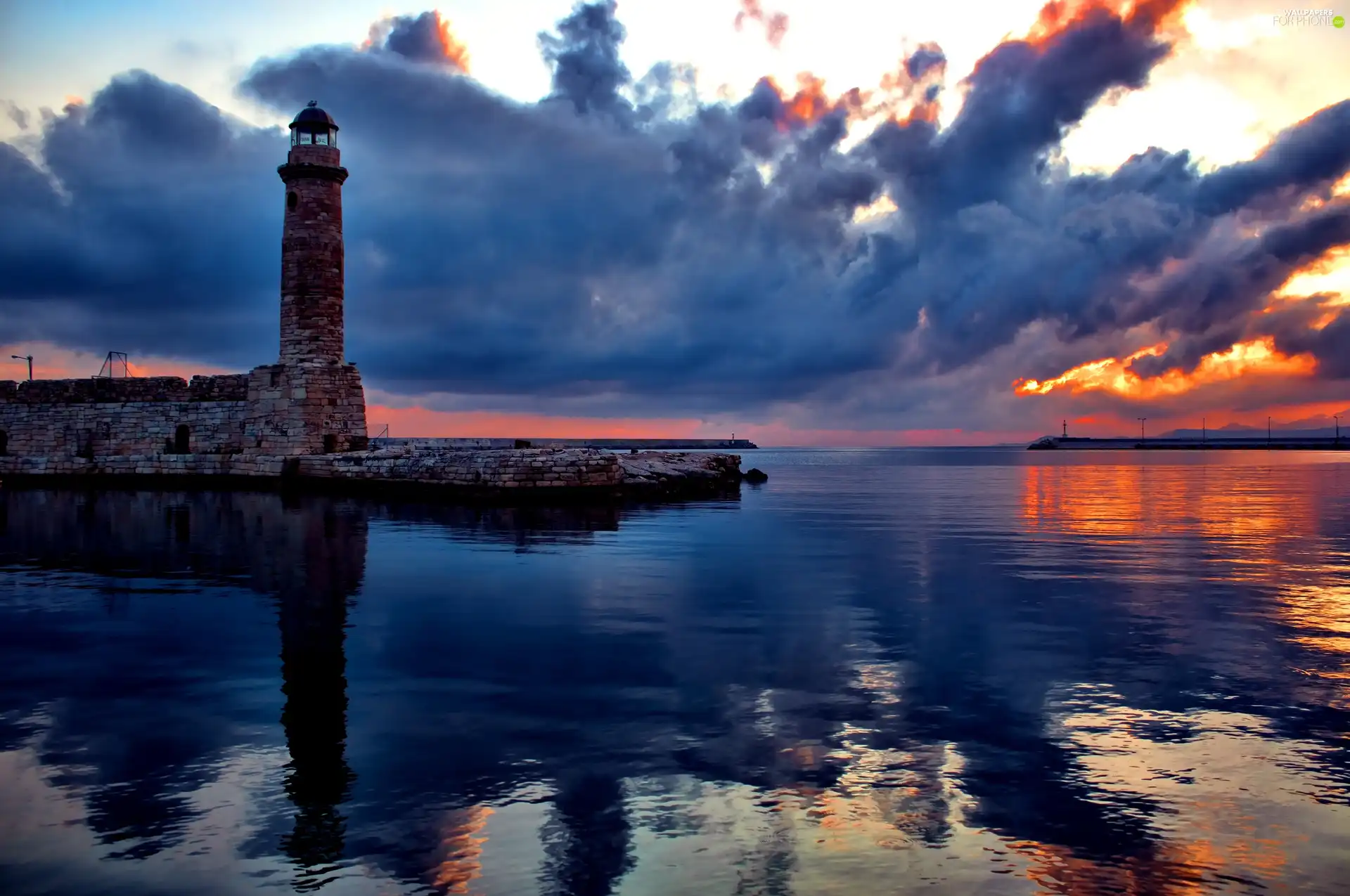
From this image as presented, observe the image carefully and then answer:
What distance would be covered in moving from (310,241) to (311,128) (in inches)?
133

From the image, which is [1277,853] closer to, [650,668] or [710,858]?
[710,858]

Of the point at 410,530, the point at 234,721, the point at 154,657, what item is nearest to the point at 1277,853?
the point at 234,721

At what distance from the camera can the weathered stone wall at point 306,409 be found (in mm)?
27328

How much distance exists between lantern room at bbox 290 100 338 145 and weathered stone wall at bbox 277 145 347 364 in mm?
273

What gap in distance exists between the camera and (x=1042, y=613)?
985 cm

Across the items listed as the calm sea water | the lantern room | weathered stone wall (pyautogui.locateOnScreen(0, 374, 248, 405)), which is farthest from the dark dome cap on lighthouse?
the calm sea water

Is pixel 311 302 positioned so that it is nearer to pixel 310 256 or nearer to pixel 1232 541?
pixel 310 256

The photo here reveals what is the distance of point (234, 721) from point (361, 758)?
4.05 ft

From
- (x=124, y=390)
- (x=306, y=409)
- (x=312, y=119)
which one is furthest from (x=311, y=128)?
(x=124, y=390)

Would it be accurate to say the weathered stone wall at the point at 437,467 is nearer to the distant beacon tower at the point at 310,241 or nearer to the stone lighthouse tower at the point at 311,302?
the stone lighthouse tower at the point at 311,302

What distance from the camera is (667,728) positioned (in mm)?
5734

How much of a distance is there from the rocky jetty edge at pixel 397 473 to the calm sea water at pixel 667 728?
38.9ft

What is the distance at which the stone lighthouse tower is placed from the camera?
88.4 ft

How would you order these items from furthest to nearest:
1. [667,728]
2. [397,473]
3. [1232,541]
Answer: [397,473] < [1232,541] < [667,728]
